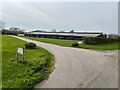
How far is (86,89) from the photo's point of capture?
35.0 ft

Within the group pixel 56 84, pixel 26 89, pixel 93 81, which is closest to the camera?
pixel 26 89

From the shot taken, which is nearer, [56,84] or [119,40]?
[56,84]

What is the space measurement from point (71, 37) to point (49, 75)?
6966 centimetres

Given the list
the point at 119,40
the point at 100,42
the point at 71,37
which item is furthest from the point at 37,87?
the point at 71,37

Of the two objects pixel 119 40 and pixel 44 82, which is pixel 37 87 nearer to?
pixel 44 82

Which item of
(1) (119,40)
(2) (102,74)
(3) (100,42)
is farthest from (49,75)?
(1) (119,40)

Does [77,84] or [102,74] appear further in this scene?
[102,74]

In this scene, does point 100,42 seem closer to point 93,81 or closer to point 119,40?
point 119,40

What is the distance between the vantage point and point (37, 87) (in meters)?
10.8

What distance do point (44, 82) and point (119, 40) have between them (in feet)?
133

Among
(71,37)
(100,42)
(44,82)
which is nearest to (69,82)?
(44,82)

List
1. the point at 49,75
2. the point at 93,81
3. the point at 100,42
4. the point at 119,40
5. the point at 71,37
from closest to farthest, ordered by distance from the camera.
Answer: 1. the point at 93,81
2. the point at 49,75
3. the point at 100,42
4. the point at 119,40
5. the point at 71,37

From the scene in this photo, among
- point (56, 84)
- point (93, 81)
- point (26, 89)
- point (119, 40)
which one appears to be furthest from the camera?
point (119, 40)

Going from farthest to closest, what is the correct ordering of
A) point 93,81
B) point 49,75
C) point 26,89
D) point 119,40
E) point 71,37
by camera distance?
point 71,37, point 119,40, point 49,75, point 93,81, point 26,89
